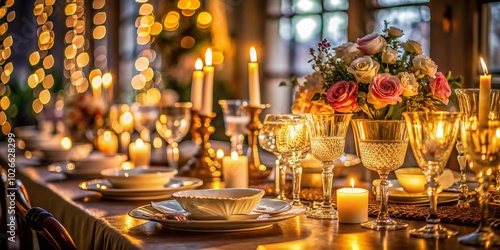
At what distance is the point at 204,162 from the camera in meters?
2.61

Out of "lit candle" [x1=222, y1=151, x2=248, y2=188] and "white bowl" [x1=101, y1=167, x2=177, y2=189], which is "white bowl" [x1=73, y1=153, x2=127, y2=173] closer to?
"white bowl" [x1=101, y1=167, x2=177, y2=189]

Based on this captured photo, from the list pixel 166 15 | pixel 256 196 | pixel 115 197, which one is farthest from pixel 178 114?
pixel 166 15

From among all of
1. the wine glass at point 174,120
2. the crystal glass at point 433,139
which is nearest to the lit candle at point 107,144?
the wine glass at point 174,120

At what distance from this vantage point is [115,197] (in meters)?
2.08

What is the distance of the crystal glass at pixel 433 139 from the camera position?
139cm

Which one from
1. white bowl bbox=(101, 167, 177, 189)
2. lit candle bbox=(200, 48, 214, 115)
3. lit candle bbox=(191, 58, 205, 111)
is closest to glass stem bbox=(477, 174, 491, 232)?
white bowl bbox=(101, 167, 177, 189)

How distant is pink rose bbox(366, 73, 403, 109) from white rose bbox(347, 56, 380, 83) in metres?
0.02

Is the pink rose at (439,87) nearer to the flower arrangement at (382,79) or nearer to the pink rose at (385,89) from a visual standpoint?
the flower arrangement at (382,79)

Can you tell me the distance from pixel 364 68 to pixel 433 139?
286 mm

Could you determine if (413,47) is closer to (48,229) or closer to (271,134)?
(271,134)

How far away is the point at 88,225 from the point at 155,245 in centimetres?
45

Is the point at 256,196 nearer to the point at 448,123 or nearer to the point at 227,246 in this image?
the point at 227,246

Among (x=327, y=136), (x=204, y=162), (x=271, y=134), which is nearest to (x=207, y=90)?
(x=204, y=162)

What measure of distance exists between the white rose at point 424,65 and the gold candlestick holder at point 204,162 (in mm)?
1048
